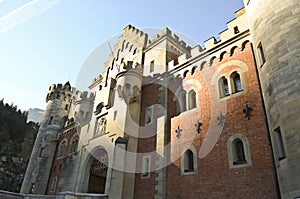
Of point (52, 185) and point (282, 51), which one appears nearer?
point (282, 51)

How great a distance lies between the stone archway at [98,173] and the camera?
1675 cm

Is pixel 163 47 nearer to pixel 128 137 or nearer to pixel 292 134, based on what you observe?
pixel 128 137

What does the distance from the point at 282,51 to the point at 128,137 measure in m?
9.63

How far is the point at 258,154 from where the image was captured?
876cm

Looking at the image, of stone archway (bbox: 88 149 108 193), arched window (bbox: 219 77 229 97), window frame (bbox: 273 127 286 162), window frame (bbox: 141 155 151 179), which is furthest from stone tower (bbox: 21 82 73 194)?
window frame (bbox: 273 127 286 162)

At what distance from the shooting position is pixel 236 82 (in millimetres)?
11492

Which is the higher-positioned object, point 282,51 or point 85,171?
point 282,51

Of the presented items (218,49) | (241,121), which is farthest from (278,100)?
(218,49)

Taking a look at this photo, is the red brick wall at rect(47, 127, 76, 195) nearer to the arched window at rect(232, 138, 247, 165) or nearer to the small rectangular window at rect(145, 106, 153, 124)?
the small rectangular window at rect(145, 106, 153, 124)

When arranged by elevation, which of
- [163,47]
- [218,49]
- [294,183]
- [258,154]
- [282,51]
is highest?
[163,47]

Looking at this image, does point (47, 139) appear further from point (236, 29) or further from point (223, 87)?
point (236, 29)

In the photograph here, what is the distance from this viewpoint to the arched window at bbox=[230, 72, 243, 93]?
11.2 metres

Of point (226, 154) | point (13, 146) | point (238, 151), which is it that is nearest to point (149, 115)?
point (226, 154)

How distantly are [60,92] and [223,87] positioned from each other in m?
23.0
